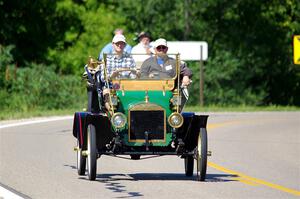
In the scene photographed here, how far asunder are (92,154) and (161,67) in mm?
1939

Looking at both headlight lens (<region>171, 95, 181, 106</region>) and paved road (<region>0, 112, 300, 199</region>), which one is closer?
paved road (<region>0, 112, 300, 199</region>)

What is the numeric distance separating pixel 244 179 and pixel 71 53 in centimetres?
4235

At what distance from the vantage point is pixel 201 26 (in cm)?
5191

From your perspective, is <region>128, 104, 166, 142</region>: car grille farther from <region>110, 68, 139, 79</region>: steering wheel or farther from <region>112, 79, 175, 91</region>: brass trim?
<region>110, 68, 139, 79</region>: steering wheel

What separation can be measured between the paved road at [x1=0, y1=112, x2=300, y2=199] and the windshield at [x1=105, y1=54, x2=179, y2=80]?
4.15 ft

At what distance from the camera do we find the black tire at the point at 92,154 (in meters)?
13.7

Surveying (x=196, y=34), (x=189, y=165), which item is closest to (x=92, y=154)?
(x=189, y=165)

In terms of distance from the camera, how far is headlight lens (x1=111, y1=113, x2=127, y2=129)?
13.9 meters

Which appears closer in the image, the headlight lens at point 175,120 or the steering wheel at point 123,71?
the headlight lens at point 175,120

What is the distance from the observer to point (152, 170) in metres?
15.5

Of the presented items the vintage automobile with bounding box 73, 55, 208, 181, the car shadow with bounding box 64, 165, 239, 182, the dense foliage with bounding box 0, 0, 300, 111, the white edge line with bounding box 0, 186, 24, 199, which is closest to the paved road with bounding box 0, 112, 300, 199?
the car shadow with bounding box 64, 165, 239, 182

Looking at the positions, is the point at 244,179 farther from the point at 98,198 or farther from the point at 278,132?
the point at 278,132

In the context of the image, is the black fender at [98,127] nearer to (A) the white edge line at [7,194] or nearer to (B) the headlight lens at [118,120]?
(B) the headlight lens at [118,120]

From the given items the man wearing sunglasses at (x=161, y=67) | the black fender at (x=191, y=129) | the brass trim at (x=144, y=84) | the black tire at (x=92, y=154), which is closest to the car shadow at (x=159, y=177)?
the black tire at (x=92, y=154)
